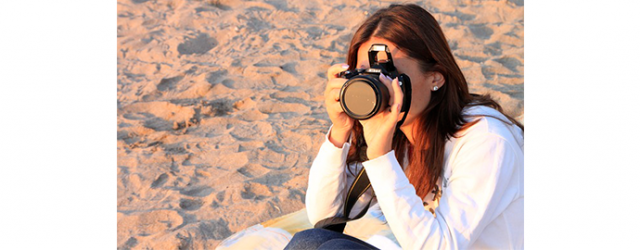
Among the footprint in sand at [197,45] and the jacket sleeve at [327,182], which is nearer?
the jacket sleeve at [327,182]

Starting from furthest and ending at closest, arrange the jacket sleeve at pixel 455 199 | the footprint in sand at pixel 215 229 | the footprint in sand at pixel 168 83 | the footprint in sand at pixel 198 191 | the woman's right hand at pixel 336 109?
1. the footprint in sand at pixel 168 83
2. the footprint in sand at pixel 198 191
3. the footprint in sand at pixel 215 229
4. the woman's right hand at pixel 336 109
5. the jacket sleeve at pixel 455 199

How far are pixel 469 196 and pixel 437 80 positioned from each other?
305mm

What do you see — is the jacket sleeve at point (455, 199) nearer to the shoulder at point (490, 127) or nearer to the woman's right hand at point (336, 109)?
the shoulder at point (490, 127)

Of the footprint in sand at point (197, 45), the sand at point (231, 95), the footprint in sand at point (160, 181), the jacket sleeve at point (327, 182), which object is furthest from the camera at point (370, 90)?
the footprint in sand at point (197, 45)

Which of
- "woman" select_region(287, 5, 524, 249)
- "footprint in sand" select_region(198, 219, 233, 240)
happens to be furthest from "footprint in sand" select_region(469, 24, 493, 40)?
"woman" select_region(287, 5, 524, 249)

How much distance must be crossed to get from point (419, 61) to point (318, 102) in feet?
6.91

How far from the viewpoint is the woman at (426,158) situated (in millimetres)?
1106

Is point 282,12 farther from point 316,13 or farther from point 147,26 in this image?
point 147,26

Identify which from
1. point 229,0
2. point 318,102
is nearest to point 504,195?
point 318,102

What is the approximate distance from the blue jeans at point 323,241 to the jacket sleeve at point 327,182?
0.13 meters

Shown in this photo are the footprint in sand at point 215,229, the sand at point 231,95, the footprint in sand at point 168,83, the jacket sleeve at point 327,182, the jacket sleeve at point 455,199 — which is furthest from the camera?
the footprint in sand at point 168,83

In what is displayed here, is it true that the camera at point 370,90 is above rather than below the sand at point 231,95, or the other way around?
above

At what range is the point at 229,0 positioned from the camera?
4609mm

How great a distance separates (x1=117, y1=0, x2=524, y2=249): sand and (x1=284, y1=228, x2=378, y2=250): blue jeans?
0.91m
